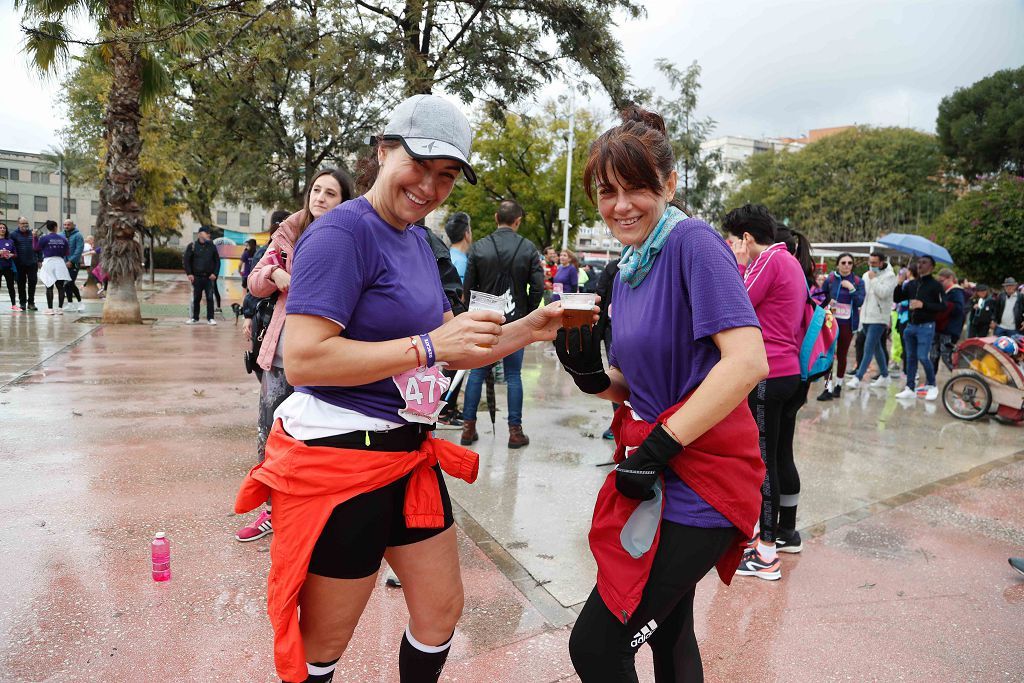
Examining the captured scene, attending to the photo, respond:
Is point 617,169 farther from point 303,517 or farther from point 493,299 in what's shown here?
point 303,517

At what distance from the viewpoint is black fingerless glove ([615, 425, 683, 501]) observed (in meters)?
1.63

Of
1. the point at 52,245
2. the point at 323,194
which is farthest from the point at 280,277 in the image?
the point at 52,245

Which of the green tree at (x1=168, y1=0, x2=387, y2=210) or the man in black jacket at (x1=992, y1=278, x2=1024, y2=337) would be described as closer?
Result: the green tree at (x1=168, y1=0, x2=387, y2=210)

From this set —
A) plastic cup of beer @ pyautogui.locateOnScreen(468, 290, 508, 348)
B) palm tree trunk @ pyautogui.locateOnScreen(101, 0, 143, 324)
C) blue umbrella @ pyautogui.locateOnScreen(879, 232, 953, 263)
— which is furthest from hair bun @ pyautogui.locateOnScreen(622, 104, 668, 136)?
palm tree trunk @ pyautogui.locateOnScreen(101, 0, 143, 324)

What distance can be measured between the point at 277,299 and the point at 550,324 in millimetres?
2248

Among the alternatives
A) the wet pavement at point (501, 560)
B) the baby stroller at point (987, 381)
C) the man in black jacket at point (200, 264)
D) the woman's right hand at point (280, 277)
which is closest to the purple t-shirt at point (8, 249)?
the man in black jacket at point (200, 264)

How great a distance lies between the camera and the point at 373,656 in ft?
8.89

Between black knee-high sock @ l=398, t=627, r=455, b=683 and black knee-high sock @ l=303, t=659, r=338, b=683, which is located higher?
black knee-high sock @ l=303, t=659, r=338, b=683

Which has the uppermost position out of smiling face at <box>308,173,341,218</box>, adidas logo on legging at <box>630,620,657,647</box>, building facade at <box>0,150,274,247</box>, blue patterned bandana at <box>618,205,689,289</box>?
building facade at <box>0,150,274,247</box>

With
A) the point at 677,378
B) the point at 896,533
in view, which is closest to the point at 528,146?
the point at 896,533

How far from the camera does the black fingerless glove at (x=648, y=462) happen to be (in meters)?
1.63

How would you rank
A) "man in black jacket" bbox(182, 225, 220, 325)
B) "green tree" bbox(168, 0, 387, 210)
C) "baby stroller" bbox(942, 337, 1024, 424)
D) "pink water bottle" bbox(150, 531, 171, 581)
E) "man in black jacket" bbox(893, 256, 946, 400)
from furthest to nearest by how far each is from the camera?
"man in black jacket" bbox(182, 225, 220, 325) → "green tree" bbox(168, 0, 387, 210) → "man in black jacket" bbox(893, 256, 946, 400) → "baby stroller" bbox(942, 337, 1024, 424) → "pink water bottle" bbox(150, 531, 171, 581)

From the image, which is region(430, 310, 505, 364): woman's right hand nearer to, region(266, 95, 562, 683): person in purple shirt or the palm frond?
region(266, 95, 562, 683): person in purple shirt

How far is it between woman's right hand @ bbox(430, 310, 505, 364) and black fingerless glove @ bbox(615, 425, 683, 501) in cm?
47
